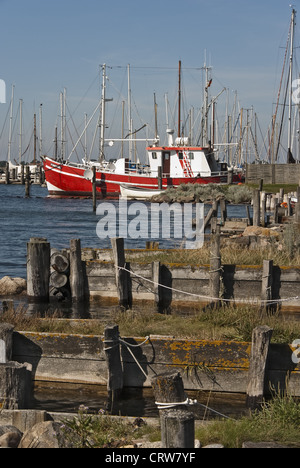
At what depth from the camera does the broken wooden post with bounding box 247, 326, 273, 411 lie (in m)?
8.24

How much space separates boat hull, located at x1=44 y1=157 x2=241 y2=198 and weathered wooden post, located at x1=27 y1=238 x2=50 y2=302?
148 feet

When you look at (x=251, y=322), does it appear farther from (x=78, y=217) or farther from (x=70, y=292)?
(x=78, y=217)

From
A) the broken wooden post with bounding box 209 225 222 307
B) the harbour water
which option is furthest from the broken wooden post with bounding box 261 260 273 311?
the harbour water

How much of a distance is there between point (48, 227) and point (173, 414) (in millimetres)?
35528

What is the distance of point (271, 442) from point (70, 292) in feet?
33.2

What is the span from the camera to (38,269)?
14.9 meters

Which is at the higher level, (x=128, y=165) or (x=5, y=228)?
(x=128, y=165)

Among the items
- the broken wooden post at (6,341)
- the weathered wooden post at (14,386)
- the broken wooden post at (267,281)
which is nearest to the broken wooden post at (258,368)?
the weathered wooden post at (14,386)

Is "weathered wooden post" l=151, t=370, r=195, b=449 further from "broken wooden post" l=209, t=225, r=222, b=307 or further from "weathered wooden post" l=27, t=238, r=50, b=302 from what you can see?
"weathered wooden post" l=27, t=238, r=50, b=302

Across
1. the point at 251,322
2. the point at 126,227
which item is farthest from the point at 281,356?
the point at 126,227

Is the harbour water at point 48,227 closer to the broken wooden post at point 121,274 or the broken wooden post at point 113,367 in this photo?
the broken wooden post at point 121,274

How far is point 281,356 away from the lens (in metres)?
8.61

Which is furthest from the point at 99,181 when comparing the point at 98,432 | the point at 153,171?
the point at 98,432
